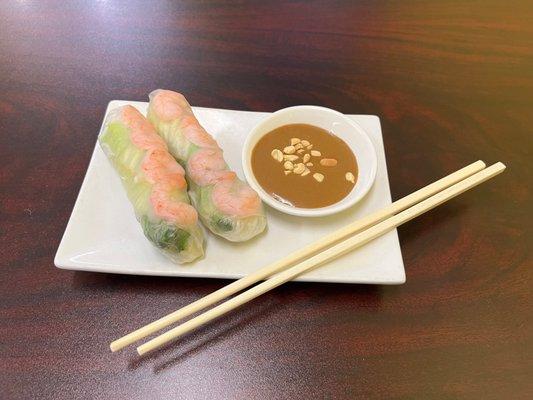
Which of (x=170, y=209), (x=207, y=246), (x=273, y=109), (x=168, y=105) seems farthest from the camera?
(x=273, y=109)

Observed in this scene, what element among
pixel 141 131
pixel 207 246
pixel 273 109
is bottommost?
pixel 207 246

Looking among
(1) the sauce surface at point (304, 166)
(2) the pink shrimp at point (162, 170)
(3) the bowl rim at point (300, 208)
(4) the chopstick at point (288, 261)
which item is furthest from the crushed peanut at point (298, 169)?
(2) the pink shrimp at point (162, 170)

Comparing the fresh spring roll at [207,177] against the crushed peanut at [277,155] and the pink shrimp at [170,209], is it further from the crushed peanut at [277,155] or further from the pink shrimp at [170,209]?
the crushed peanut at [277,155]

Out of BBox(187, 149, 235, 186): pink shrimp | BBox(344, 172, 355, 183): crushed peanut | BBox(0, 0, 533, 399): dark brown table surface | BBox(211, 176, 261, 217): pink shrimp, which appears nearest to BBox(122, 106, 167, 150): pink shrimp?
BBox(187, 149, 235, 186): pink shrimp

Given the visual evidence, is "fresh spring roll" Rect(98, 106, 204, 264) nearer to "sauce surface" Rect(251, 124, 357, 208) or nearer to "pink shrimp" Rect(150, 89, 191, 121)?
"pink shrimp" Rect(150, 89, 191, 121)

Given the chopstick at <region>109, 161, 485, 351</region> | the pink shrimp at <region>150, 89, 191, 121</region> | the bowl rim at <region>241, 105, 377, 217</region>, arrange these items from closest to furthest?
the chopstick at <region>109, 161, 485, 351</region>, the bowl rim at <region>241, 105, 377, 217</region>, the pink shrimp at <region>150, 89, 191, 121</region>

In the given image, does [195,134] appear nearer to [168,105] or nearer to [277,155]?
[168,105]

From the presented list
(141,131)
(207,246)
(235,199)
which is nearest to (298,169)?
(235,199)
